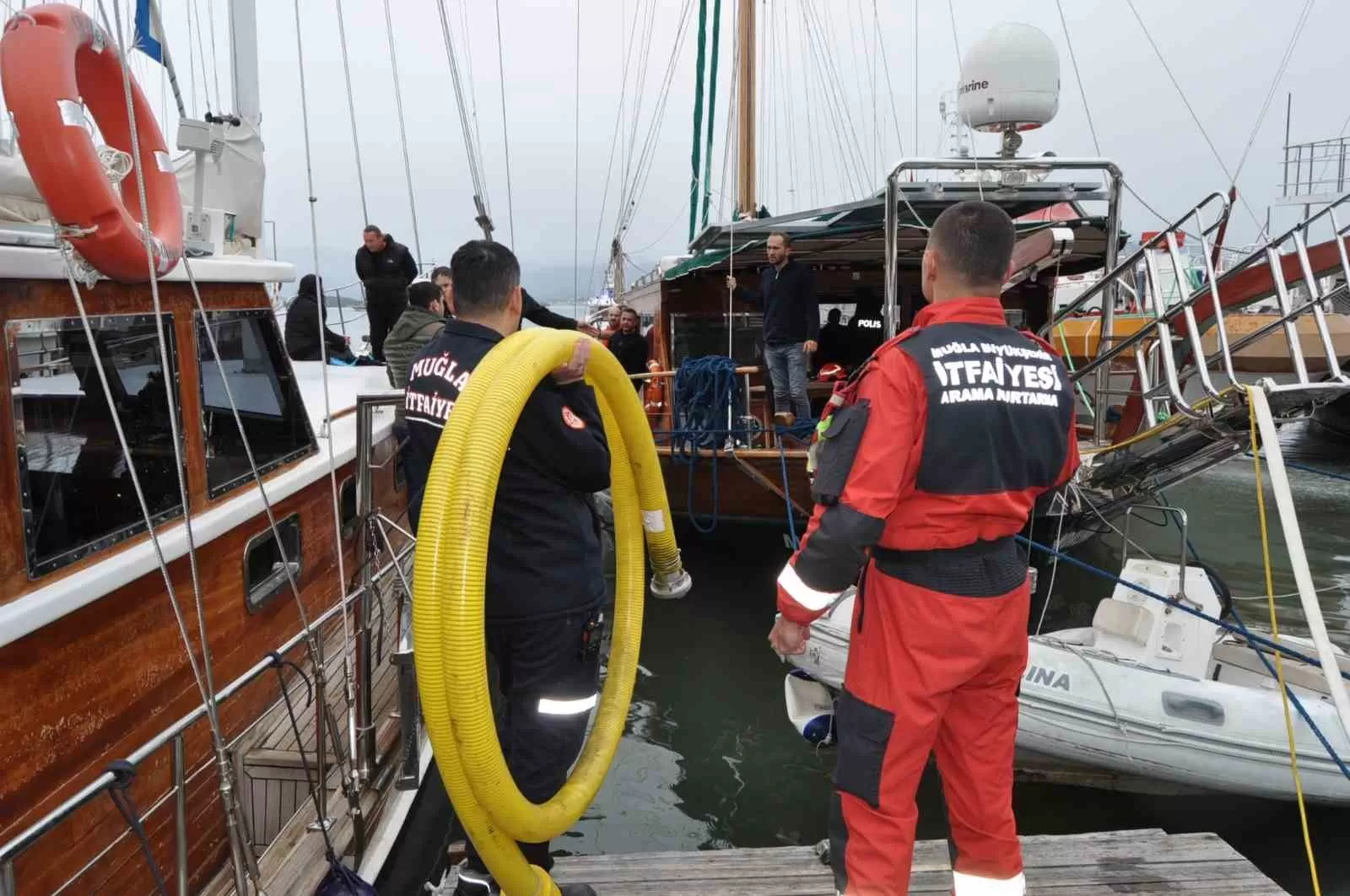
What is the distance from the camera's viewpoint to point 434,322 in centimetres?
535

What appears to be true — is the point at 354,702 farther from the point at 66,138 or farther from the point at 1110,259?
the point at 1110,259

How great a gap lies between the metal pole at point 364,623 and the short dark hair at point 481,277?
0.95 metres

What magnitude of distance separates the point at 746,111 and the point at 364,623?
475 inches

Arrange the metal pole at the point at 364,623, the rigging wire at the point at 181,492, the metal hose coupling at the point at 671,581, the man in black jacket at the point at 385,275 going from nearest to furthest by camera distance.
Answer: the rigging wire at the point at 181,492, the metal pole at the point at 364,623, the metal hose coupling at the point at 671,581, the man in black jacket at the point at 385,275

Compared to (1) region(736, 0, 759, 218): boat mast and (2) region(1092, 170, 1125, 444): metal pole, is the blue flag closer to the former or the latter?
(2) region(1092, 170, 1125, 444): metal pole

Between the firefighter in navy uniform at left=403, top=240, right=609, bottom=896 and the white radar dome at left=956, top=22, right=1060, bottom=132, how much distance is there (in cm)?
619

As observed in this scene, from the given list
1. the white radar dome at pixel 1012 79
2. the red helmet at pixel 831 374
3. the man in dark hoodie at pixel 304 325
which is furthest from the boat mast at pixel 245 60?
the red helmet at pixel 831 374

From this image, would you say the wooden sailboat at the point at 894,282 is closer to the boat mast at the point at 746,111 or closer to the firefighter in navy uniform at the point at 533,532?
the boat mast at the point at 746,111

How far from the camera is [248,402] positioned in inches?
142

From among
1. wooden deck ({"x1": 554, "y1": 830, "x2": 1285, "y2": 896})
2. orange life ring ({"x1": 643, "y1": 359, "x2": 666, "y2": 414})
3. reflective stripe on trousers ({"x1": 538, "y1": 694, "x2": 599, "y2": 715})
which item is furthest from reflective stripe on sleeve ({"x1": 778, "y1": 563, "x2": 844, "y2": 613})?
orange life ring ({"x1": 643, "y1": 359, "x2": 666, "y2": 414})

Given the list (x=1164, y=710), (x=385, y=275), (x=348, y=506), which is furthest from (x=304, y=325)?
(x=1164, y=710)

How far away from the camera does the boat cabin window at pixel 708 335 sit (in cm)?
1076

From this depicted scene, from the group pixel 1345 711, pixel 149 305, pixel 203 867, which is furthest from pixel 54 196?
pixel 1345 711

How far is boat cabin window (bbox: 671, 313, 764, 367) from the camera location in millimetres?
10758
